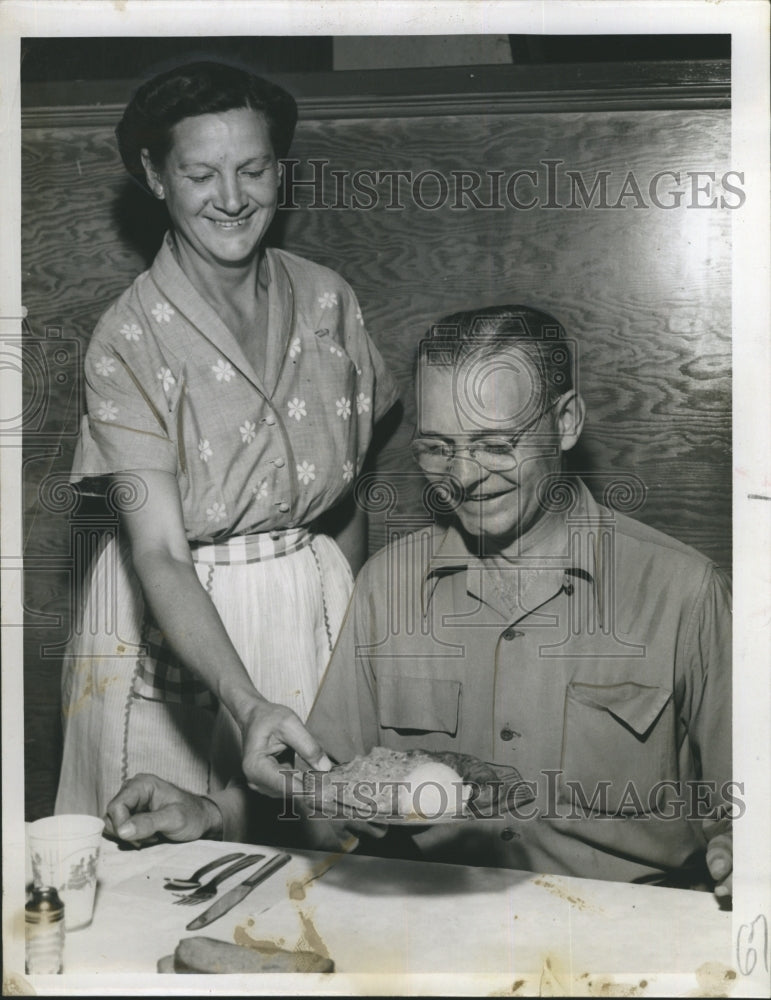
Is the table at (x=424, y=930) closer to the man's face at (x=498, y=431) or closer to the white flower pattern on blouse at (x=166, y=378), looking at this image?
the man's face at (x=498, y=431)

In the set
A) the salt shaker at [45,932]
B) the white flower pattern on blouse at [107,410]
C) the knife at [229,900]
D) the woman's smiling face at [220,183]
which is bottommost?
the salt shaker at [45,932]

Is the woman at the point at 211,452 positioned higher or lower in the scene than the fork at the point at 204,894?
higher

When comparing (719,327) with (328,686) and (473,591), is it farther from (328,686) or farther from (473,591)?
(328,686)

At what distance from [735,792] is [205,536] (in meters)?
1.09

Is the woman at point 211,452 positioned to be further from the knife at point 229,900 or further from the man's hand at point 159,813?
the knife at point 229,900

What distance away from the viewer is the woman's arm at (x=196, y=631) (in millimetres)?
1928

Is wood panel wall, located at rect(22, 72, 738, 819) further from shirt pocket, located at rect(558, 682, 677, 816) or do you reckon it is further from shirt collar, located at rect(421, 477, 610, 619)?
shirt pocket, located at rect(558, 682, 677, 816)

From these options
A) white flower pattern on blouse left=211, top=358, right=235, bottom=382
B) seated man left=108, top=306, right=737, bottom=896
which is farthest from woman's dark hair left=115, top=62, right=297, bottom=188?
seated man left=108, top=306, right=737, bottom=896

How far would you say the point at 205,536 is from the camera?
1.99m

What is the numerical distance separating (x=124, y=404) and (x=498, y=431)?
0.69 meters

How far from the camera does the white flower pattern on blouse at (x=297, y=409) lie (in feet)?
6.61

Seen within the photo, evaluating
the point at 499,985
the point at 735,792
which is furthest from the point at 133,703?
the point at 735,792

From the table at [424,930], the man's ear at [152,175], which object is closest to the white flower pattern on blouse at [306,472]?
the man's ear at [152,175]

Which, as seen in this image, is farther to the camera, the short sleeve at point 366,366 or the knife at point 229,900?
the short sleeve at point 366,366
